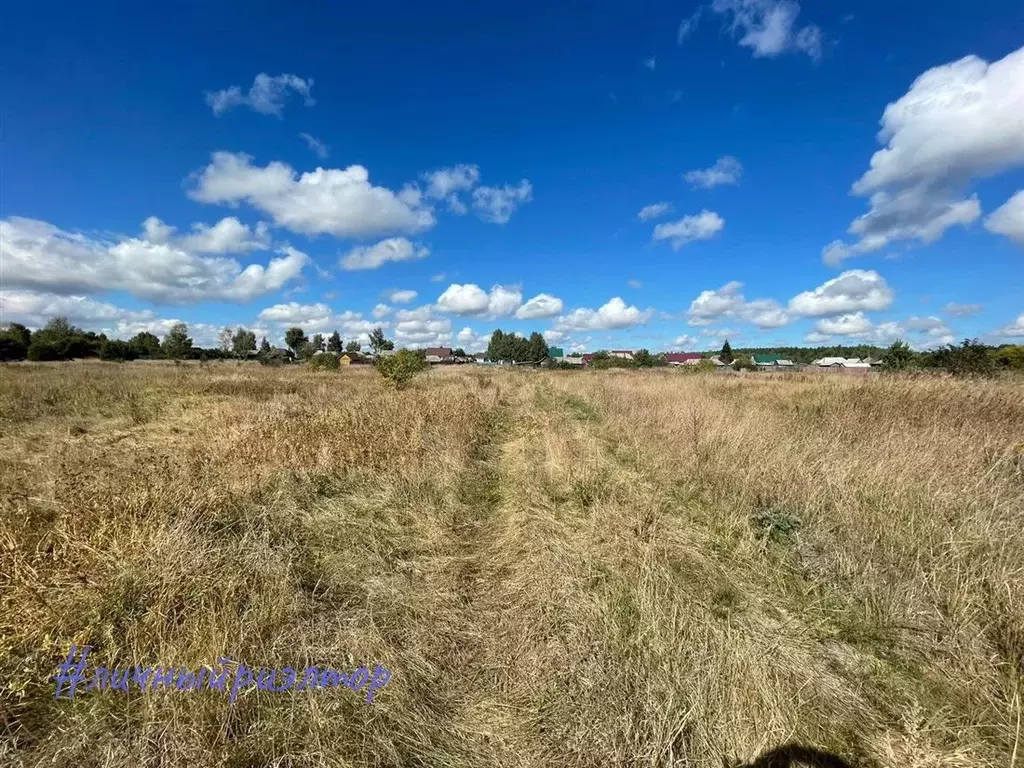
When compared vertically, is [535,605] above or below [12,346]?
below

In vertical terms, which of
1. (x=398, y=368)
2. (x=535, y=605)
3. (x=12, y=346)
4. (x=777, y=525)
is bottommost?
(x=535, y=605)

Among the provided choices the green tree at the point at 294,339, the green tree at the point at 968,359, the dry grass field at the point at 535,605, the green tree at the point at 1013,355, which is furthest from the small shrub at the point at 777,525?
the green tree at the point at 294,339

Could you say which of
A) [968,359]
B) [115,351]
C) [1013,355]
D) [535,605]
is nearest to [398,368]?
[535,605]

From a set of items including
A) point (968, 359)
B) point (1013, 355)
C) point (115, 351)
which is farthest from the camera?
point (115, 351)

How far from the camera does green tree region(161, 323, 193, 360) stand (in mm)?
66688

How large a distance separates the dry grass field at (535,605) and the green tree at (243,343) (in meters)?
86.7

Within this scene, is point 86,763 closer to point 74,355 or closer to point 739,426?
point 739,426

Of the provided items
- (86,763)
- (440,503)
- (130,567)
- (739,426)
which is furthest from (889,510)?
(130,567)

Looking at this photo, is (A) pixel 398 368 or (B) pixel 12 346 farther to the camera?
(B) pixel 12 346

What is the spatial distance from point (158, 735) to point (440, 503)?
3.73 metres

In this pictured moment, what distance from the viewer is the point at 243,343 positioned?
80938 millimetres

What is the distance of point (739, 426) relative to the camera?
27.0 feet

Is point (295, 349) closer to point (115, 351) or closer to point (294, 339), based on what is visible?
point (294, 339)

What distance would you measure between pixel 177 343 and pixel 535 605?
85.8 meters
